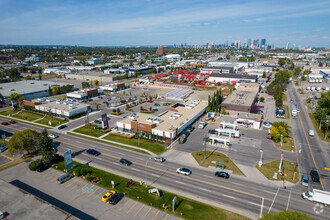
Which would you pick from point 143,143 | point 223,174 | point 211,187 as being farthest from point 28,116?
point 223,174

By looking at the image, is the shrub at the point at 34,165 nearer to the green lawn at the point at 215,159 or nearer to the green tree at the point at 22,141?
the green tree at the point at 22,141

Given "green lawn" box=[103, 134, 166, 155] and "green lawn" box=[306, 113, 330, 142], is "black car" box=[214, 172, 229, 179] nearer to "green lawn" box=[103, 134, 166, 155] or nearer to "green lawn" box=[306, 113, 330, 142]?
"green lawn" box=[103, 134, 166, 155]

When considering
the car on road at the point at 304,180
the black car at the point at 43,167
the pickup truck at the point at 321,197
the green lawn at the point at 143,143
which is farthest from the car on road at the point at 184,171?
the black car at the point at 43,167

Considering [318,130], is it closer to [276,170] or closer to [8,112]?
[276,170]

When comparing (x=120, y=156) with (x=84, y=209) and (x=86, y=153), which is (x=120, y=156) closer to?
(x=86, y=153)

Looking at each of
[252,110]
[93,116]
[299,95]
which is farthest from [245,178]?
[299,95]

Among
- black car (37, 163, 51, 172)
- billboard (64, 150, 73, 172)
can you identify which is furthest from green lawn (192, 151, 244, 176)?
black car (37, 163, 51, 172)
